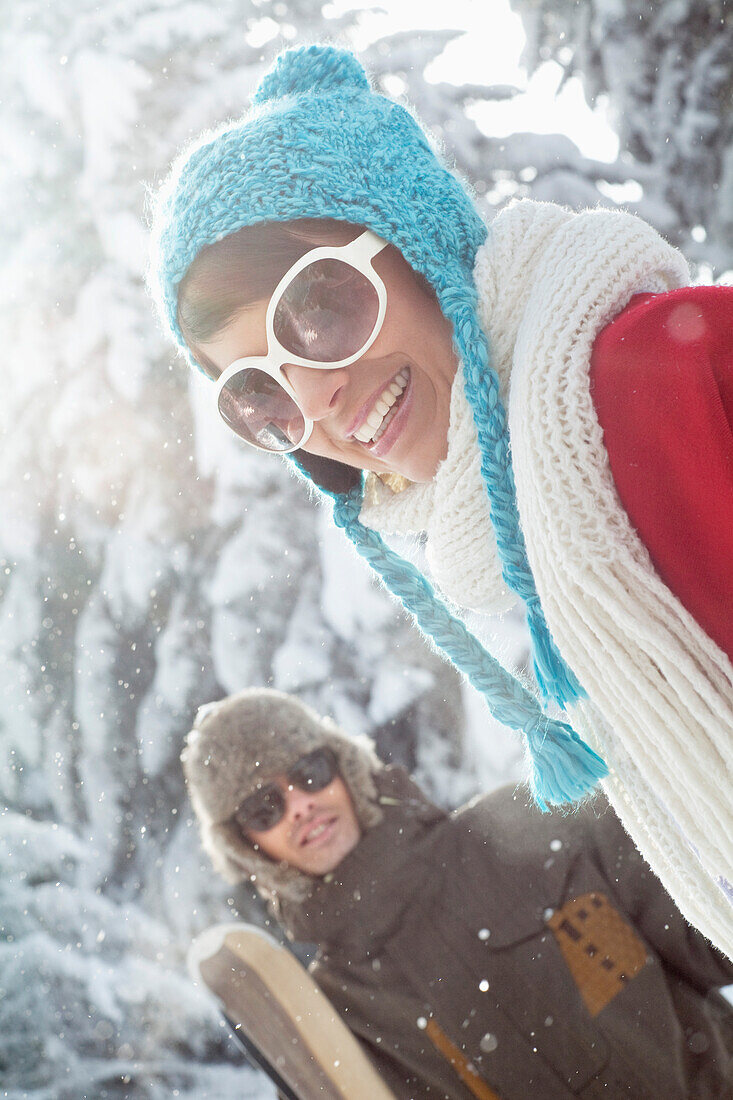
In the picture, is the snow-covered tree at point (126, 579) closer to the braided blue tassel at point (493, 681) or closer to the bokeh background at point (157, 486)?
the bokeh background at point (157, 486)

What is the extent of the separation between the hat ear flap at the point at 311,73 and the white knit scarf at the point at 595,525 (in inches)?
12.4

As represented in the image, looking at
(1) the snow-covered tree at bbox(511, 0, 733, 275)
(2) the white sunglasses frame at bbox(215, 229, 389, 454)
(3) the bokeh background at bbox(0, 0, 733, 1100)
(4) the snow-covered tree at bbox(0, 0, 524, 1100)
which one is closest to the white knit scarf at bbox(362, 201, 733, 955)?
(2) the white sunglasses frame at bbox(215, 229, 389, 454)

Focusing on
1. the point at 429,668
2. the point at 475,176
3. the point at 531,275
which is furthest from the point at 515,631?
the point at 531,275

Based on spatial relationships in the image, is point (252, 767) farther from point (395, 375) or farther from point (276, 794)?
point (395, 375)

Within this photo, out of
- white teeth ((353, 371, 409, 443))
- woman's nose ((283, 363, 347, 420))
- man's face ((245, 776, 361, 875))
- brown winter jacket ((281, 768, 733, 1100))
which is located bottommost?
brown winter jacket ((281, 768, 733, 1100))

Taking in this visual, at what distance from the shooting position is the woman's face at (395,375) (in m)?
0.78

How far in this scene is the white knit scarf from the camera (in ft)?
1.84

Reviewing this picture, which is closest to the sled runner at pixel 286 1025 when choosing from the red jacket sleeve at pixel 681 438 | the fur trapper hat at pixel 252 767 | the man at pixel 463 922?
the man at pixel 463 922

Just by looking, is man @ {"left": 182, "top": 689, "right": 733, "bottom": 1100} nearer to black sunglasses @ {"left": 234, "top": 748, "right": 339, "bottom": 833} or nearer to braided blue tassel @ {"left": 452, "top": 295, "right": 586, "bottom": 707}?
black sunglasses @ {"left": 234, "top": 748, "right": 339, "bottom": 833}

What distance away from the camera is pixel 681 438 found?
1.68 feet

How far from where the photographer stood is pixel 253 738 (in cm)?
180

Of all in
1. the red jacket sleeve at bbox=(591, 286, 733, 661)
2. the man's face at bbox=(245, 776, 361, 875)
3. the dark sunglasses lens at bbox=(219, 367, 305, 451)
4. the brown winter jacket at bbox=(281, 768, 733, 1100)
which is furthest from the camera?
the man's face at bbox=(245, 776, 361, 875)

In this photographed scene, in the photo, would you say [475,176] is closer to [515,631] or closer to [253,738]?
[515,631]

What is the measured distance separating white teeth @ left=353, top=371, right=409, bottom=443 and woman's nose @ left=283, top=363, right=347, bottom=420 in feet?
0.15
